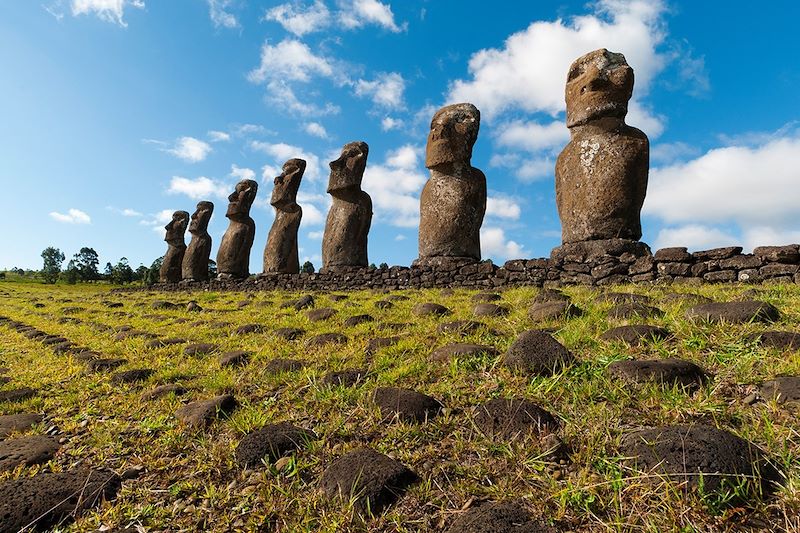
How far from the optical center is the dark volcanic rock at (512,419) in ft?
7.09

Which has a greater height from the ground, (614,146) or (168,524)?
(614,146)

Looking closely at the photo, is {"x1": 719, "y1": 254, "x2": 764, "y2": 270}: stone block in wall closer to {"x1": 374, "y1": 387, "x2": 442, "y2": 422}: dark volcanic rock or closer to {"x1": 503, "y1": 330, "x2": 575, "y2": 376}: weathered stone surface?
{"x1": 503, "y1": 330, "x2": 575, "y2": 376}: weathered stone surface

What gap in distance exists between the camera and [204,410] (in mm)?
2854

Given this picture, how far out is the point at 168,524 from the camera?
1932mm

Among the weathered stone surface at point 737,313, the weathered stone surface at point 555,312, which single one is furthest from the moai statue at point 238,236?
the weathered stone surface at point 737,313

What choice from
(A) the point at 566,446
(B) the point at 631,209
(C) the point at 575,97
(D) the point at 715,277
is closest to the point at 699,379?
(A) the point at 566,446

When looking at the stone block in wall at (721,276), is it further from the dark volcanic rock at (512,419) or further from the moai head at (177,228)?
the moai head at (177,228)

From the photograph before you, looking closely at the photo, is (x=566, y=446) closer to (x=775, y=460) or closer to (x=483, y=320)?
(x=775, y=460)

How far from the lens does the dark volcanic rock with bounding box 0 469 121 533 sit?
6.39 ft

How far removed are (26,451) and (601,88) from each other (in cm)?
950

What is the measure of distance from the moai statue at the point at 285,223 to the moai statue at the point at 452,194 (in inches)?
236

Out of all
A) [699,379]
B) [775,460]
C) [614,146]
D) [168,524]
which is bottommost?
[168,524]

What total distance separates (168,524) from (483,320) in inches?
124

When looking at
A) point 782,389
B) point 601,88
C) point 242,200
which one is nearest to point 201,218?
point 242,200
